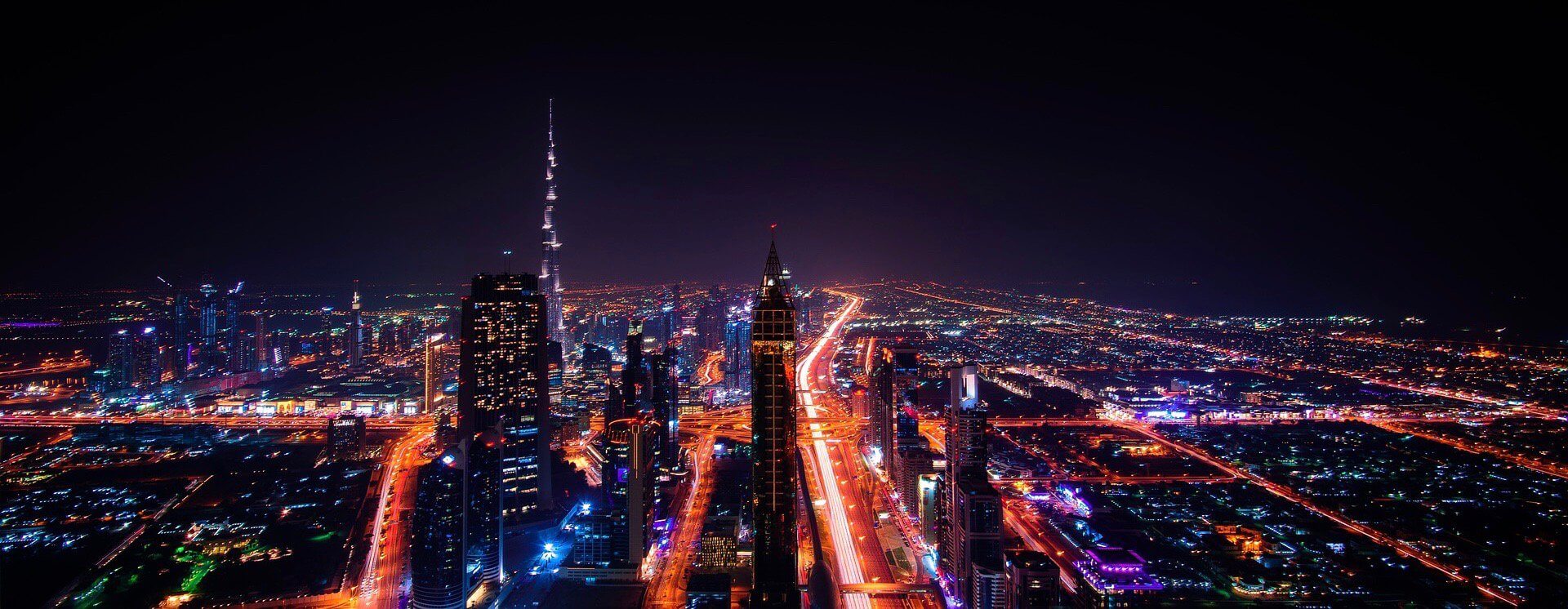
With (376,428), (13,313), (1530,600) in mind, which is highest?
(13,313)

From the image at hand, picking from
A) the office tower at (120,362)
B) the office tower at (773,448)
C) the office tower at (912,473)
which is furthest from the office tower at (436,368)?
the office tower at (773,448)

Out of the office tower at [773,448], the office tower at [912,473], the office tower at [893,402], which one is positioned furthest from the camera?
the office tower at [893,402]

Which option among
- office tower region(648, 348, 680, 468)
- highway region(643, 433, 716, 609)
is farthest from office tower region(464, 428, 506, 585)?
office tower region(648, 348, 680, 468)

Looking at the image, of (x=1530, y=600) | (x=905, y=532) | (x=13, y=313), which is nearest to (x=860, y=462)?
(x=905, y=532)

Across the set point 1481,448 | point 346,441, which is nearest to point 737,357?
point 346,441

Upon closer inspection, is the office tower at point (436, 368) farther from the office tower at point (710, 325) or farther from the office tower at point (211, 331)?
the office tower at point (710, 325)

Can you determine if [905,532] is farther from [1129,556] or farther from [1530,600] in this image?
[1530,600]
